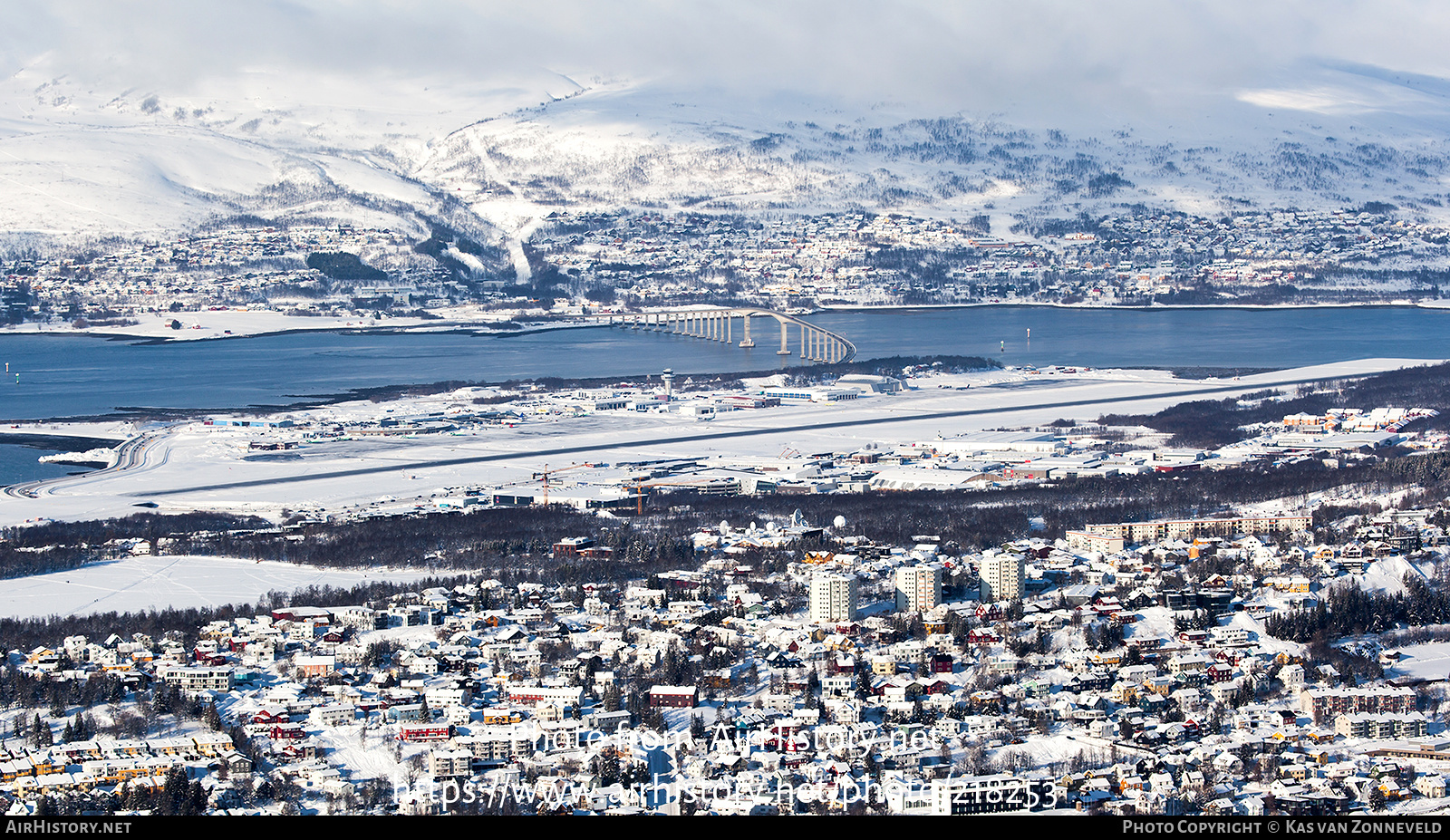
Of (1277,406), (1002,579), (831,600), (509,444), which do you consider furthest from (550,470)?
(1277,406)

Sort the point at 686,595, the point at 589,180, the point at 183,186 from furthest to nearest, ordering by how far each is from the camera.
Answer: the point at 589,180 < the point at 183,186 < the point at 686,595

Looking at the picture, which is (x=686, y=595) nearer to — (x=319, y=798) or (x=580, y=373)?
(x=319, y=798)

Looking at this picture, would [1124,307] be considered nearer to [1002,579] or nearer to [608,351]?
[608,351]

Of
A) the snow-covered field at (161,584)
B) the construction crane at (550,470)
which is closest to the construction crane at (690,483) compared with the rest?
the construction crane at (550,470)

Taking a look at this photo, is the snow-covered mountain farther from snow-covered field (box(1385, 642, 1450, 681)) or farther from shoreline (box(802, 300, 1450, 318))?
snow-covered field (box(1385, 642, 1450, 681))

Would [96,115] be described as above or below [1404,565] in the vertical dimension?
above

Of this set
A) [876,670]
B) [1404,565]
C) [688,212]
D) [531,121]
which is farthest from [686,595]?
[531,121]

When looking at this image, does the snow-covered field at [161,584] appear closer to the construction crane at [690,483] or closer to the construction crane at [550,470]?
the construction crane at [550,470]
